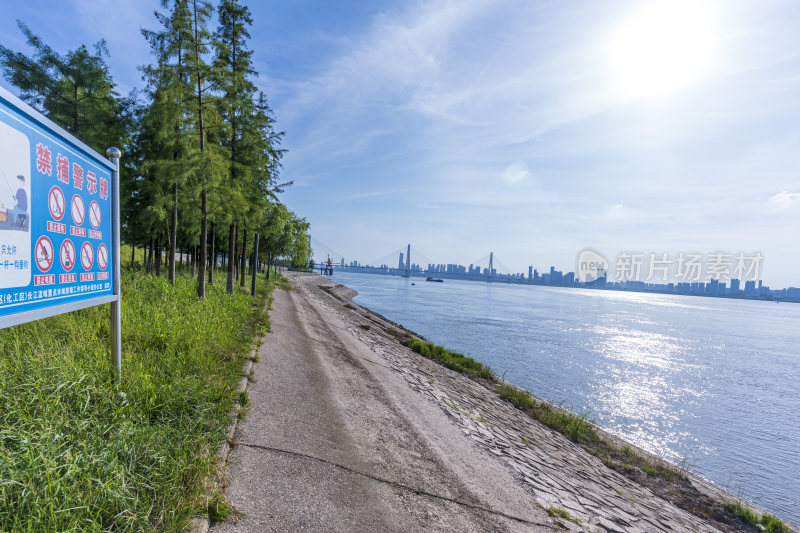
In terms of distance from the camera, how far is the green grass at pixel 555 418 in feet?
Result: 33.5

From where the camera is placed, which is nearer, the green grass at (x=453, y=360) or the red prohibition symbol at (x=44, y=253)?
the red prohibition symbol at (x=44, y=253)

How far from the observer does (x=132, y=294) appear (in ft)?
29.1

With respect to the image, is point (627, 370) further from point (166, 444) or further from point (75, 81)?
point (75, 81)

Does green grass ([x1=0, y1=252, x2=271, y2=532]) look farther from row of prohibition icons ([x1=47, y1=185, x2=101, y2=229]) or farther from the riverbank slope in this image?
row of prohibition icons ([x1=47, y1=185, x2=101, y2=229])

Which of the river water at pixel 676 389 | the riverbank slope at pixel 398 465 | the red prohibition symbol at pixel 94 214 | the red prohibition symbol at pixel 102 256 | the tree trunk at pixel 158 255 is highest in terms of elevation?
the red prohibition symbol at pixel 94 214

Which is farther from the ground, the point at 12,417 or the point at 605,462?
the point at 12,417

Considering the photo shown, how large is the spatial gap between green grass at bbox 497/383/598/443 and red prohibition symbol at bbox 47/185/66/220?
11.7 meters

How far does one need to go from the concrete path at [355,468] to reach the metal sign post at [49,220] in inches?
95.2

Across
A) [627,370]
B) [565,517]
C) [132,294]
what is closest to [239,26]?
[132,294]

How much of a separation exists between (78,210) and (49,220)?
49 centimetres

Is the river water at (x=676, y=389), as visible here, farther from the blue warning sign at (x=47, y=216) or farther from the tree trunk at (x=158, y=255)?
the tree trunk at (x=158, y=255)

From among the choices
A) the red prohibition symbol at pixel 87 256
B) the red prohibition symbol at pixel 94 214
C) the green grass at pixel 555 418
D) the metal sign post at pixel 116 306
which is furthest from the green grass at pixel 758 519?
the red prohibition symbol at pixel 94 214

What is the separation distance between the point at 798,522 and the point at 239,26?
23.7 metres

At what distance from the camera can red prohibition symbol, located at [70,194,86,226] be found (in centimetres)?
343
